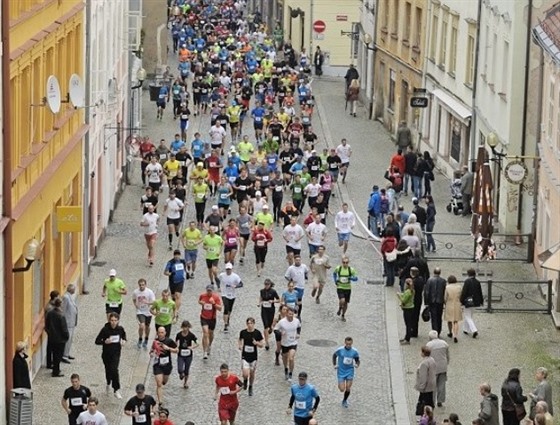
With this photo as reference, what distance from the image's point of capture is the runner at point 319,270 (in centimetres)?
3278

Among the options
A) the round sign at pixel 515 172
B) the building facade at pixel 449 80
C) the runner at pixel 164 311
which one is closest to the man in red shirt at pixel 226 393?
the runner at pixel 164 311

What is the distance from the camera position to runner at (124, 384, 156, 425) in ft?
A: 77.4

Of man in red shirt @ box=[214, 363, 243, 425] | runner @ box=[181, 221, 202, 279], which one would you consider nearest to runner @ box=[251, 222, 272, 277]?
runner @ box=[181, 221, 202, 279]

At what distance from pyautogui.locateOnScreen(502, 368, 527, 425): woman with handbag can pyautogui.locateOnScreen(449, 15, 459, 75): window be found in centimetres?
2515

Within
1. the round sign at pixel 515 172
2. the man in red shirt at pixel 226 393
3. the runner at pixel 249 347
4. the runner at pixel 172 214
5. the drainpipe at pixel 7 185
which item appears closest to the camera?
the drainpipe at pixel 7 185

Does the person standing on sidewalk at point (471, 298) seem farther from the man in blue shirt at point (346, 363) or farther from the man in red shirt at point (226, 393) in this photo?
the man in red shirt at point (226, 393)

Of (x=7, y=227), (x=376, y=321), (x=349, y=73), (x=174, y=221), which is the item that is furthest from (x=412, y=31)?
(x=7, y=227)

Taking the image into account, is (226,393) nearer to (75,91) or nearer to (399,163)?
(75,91)

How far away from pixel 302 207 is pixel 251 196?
1456mm

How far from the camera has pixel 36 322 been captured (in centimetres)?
2816

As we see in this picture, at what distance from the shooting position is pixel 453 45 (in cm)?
4909

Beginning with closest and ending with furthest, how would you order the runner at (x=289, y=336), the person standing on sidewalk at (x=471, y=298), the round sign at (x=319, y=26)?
the runner at (x=289, y=336) < the person standing on sidewalk at (x=471, y=298) < the round sign at (x=319, y=26)

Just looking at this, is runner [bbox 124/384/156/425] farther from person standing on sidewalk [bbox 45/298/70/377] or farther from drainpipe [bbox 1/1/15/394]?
person standing on sidewalk [bbox 45/298/70/377]

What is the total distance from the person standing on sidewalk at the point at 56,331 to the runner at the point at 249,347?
2.96 metres
